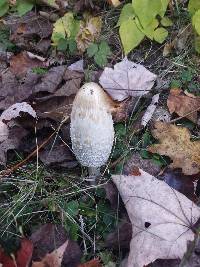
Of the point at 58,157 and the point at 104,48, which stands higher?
the point at 104,48

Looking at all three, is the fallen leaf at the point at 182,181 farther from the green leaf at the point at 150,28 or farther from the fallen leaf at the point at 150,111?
the green leaf at the point at 150,28

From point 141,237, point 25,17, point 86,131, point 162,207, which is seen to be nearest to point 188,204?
point 162,207

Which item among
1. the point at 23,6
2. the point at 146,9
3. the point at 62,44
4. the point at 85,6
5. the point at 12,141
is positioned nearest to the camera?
the point at 12,141

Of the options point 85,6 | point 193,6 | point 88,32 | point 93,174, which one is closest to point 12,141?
point 93,174

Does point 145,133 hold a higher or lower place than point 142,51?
lower

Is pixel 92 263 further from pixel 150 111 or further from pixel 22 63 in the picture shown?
pixel 22 63

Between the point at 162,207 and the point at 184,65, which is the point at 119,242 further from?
the point at 184,65

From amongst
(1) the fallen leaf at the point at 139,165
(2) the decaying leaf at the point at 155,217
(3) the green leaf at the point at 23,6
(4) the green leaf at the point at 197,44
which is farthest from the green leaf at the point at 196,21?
(3) the green leaf at the point at 23,6

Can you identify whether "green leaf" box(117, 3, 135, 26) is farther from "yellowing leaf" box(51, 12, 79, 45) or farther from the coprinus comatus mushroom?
the coprinus comatus mushroom
